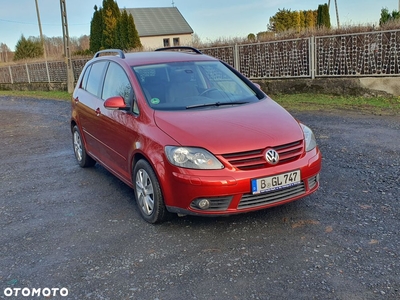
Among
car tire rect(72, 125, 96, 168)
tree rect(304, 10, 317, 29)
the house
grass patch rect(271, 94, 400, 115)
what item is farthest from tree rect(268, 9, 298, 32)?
car tire rect(72, 125, 96, 168)

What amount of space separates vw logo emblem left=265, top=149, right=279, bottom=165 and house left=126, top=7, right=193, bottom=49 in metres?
47.5

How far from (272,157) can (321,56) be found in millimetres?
9638

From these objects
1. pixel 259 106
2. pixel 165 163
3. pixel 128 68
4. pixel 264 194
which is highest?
pixel 128 68

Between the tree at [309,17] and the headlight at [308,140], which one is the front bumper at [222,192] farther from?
the tree at [309,17]

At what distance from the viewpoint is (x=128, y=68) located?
4.72m

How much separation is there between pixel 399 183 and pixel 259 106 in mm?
1901

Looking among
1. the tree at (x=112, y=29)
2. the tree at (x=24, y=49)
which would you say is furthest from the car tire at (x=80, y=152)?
the tree at (x=24, y=49)

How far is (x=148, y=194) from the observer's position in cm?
404

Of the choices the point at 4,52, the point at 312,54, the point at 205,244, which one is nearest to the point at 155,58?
the point at 205,244

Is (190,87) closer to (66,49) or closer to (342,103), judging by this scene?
(342,103)

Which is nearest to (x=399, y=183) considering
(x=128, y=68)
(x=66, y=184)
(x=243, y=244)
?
(x=243, y=244)

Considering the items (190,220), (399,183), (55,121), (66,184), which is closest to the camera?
(190,220)

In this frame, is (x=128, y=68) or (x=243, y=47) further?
(x=243, y=47)

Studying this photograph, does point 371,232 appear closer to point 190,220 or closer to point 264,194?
point 264,194
